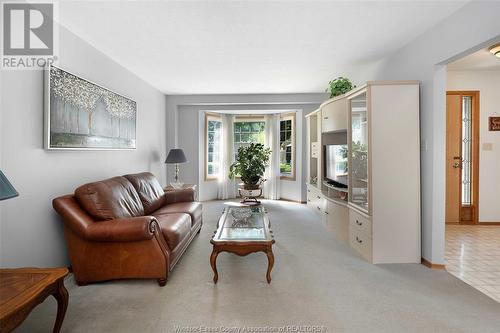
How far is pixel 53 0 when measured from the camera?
2340mm

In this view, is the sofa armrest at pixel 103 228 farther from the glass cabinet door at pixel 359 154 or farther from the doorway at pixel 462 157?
the doorway at pixel 462 157

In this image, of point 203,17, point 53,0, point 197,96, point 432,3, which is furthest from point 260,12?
point 197,96

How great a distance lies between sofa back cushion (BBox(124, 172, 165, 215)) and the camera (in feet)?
11.7

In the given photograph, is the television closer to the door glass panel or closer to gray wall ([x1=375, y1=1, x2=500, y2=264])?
gray wall ([x1=375, y1=1, x2=500, y2=264])

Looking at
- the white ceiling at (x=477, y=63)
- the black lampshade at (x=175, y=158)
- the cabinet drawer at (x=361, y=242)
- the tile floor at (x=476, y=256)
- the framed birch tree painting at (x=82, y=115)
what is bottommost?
the tile floor at (x=476, y=256)

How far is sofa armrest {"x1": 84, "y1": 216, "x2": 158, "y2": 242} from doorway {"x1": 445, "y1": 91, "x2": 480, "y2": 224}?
186 inches

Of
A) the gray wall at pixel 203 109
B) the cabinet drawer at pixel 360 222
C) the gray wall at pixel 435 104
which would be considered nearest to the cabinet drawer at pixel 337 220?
the cabinet drawer at pixel 360 222

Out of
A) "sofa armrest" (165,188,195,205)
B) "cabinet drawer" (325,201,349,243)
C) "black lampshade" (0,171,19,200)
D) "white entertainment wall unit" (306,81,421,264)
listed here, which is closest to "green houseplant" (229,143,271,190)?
"sofa armrest" (165,188,195,205)

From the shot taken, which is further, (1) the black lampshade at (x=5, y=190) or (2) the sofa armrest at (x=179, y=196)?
(2) the sofa armrest at (x=179, y=196)

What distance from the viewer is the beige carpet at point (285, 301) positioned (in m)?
1.93

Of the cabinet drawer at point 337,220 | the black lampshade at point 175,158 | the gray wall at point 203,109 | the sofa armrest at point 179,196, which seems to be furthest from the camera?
the gray wall at point 203,109

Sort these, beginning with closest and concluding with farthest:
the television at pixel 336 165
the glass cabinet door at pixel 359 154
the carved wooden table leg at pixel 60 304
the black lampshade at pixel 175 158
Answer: the carved wooden table leg at pixel 60 304 < the glass cabinet door at pixel 359 154 < the television at pixel 336 165 < the black lampshade at pixel 175 158

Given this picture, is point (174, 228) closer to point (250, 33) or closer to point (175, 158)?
point (250, 33)

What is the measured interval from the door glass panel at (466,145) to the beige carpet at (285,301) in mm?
2524
